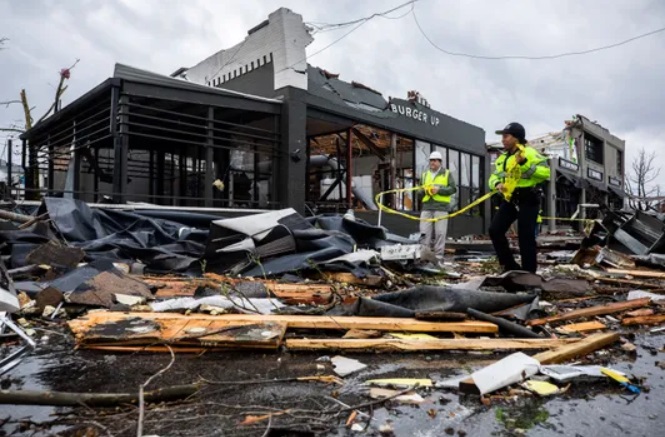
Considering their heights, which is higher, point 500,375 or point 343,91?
point 343,91

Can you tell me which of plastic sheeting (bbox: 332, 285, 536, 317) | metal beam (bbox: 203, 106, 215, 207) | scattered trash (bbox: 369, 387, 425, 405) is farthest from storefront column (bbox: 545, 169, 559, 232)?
scattered trash (bbox: 369, 387, 425, 405)

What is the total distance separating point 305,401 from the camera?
6.13 feet

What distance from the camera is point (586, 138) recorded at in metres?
29.5

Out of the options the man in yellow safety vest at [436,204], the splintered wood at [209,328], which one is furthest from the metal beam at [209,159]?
the splintered wood at [209,328]

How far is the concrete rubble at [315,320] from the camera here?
1.90m

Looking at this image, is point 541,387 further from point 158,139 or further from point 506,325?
point 158,139

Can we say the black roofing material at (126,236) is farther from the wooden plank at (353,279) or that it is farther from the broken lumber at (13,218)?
the wooden plank at (353,279)

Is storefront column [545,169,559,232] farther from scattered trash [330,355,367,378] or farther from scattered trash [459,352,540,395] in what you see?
scattered trash [330,355,367,378]

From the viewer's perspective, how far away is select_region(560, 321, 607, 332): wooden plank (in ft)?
10.2

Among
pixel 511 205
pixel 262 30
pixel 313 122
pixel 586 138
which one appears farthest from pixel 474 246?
pixel 586 138

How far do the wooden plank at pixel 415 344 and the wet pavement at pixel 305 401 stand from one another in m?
0.05

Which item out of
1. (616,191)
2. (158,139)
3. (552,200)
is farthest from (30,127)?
(616,191)

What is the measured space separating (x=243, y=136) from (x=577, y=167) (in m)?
24.4

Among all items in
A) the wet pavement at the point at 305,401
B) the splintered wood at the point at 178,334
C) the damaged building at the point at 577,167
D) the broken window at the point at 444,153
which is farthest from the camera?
the damaged building at the point at 577,167
